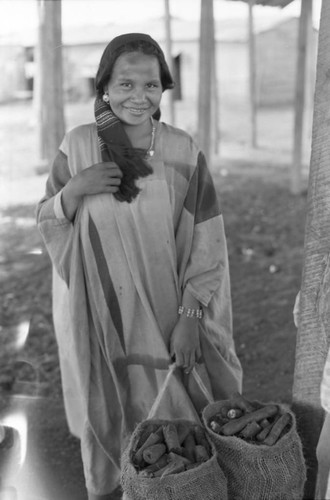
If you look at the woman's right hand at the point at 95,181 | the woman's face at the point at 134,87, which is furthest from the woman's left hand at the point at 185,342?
the woman's face at the point at 134,87

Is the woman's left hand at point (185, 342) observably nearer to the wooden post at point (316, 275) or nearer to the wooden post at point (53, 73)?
the wooden post at point (316, 275)

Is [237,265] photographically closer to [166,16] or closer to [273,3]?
[166,16]

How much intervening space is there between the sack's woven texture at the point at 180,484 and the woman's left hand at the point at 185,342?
17.7 inches

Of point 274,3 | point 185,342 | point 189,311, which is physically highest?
point 274,3

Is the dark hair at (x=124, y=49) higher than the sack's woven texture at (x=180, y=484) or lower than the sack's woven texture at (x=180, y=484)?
higher

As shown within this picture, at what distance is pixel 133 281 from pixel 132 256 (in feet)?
0.32

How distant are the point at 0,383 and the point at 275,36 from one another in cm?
1426

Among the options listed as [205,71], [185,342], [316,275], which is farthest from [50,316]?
[316,275]

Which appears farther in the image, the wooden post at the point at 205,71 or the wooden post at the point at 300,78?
the wooden post at the point at 300,78

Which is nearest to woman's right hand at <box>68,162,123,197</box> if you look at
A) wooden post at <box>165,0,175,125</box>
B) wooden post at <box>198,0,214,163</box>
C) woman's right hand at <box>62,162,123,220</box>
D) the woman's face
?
woman's right hand at <box>62,162,123,220</box>

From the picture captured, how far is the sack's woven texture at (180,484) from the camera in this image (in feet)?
6.64

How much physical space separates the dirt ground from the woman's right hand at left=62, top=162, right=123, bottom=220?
3.86 feet

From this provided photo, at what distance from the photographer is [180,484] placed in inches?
79.9

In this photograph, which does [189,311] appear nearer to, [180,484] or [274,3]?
[180,484]
